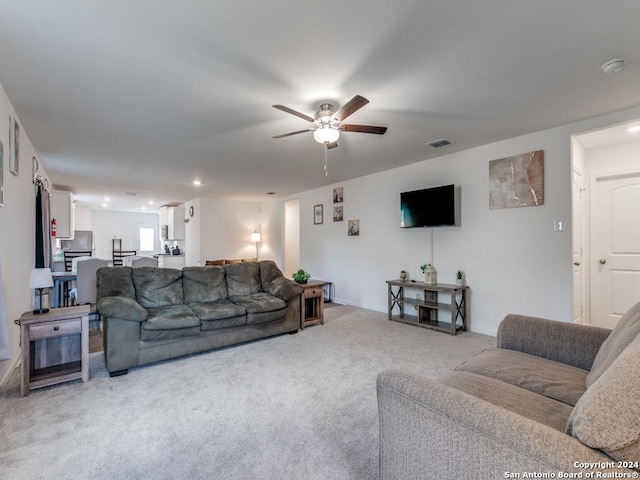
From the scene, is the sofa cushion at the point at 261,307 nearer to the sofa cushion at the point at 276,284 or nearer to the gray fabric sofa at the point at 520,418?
the sofa cushion at the point at 276,284

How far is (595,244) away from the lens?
3.91 m

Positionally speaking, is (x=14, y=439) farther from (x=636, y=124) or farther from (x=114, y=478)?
(x=636, y=124)

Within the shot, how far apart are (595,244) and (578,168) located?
3.42 ft

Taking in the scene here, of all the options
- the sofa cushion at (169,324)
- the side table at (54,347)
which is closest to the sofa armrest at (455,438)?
the sofa cushion at (169,324)

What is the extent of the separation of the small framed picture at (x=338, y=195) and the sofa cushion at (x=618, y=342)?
15.8ft

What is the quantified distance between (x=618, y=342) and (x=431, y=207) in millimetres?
3116

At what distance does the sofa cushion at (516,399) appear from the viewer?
1.22m

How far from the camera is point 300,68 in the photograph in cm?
219

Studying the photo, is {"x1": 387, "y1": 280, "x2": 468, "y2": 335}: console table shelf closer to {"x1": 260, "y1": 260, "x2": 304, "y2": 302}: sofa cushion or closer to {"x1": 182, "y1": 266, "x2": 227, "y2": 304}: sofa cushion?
{"x1": 260, "y1": 260, "x2": 304, "y2": 302}: sofa cushion

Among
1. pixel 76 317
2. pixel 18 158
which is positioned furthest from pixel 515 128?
pixel 18 158

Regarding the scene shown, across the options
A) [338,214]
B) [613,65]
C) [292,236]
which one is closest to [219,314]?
[338,214]

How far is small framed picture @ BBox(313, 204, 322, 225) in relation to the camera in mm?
6613

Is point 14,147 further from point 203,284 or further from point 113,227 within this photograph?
point 113,227

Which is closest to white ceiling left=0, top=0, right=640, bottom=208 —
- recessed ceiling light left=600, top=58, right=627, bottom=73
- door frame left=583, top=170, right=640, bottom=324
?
recessed ceiling light left=600, top=58, right=627, bottom=73
